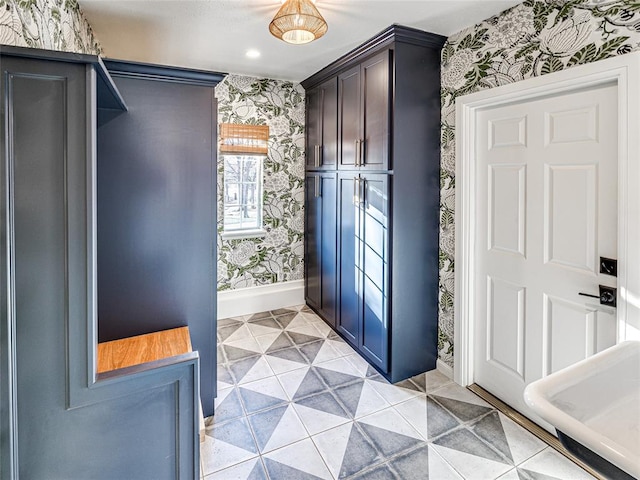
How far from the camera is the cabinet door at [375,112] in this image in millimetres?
2562

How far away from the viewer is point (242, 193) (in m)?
3.92

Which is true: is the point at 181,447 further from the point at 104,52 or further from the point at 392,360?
the point at 104,52

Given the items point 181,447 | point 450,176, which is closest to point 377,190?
point 450,176

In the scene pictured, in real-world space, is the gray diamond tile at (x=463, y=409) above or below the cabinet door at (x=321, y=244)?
below

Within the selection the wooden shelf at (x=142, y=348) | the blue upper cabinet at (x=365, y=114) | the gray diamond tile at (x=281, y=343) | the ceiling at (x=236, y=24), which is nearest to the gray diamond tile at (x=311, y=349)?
the gray diamond tile at (x=281, y=343)

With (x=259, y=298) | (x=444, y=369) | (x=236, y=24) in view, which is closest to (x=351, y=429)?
(x=444, y=369)

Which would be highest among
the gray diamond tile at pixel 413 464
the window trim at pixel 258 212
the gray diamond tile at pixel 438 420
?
the window trim at pixel 258 212

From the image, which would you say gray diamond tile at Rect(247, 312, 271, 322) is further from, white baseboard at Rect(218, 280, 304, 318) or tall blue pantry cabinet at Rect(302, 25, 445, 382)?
tall blue pantry cabinet at Rect(302, 25, 445, 382)

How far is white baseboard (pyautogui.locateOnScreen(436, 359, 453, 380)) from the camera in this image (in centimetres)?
270

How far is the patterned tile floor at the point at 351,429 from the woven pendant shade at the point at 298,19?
7.23ft

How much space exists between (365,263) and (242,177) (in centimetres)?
172

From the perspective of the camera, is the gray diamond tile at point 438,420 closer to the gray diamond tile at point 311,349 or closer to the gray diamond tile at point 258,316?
the gray diamond tile at point 311,349

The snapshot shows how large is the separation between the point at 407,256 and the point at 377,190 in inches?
20.7

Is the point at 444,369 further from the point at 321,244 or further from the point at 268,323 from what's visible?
the point at 268,323
